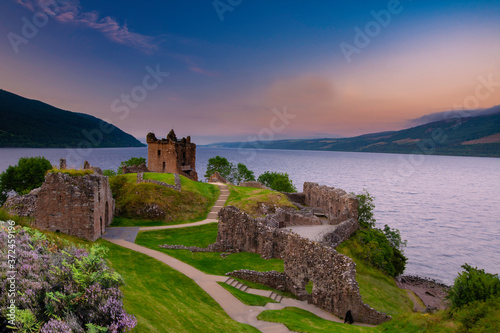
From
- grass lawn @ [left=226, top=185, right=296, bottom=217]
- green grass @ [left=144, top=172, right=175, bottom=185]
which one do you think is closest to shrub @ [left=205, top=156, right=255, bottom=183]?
grass lawn @ [left=226, top=185, right=296, bottom=217]

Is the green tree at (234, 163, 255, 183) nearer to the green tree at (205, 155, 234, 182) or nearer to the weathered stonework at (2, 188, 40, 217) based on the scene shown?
the green tree at (205, 155, 234, 182)

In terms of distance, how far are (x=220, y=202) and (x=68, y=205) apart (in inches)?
917

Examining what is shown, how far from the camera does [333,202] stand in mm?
44188

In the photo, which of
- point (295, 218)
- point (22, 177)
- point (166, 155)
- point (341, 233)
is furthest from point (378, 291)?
point (22, 177)

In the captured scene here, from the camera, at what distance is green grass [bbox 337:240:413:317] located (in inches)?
901

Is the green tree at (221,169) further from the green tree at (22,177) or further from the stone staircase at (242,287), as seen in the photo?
the stone staircase at (242,287)

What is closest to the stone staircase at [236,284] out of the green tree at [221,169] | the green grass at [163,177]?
the green grass at [163,177]

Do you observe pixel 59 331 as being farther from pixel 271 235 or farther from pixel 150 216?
pixel 150 216

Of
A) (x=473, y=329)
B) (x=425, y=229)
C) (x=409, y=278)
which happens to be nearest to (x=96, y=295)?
(x=473, y=329)

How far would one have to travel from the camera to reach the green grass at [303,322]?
14.9 metres

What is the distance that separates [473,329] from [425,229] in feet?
212

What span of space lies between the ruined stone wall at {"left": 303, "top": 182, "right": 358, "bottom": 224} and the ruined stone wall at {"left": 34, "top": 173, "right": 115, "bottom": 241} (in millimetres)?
29157

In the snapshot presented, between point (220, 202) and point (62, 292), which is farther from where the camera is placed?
point (220, 202)

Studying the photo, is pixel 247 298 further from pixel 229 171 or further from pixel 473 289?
pixel 229 171
